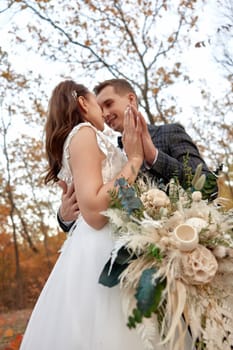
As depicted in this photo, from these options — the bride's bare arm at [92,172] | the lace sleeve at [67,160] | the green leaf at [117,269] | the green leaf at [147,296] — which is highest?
the lace sleeve at [67,160]

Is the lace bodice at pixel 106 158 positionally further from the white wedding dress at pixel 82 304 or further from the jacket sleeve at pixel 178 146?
the jacket sleeve at pixel 178 146

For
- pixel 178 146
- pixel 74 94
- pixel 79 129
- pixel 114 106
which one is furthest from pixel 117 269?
pixel 114 106

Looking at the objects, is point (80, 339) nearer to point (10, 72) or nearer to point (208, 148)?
point (10, 72)

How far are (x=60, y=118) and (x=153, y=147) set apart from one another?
549mm

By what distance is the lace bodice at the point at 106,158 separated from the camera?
6.67 feet

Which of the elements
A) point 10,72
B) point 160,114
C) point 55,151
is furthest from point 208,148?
point 55,151

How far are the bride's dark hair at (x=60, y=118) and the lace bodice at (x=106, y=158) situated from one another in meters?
0.08

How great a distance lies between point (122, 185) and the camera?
167cm

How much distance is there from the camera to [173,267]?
1507 millimetres

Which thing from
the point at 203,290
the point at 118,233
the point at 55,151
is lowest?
the point at 203,290

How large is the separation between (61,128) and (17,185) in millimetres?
15271

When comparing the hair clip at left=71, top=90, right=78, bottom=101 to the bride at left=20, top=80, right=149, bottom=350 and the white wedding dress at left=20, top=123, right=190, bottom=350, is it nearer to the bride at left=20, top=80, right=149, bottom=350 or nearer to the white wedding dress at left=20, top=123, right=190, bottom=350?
the bride at left=20, top=80, right=149, bottom=350

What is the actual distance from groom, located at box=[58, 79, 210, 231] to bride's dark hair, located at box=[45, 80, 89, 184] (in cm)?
19

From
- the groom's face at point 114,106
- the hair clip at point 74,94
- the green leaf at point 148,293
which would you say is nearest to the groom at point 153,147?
the groom's face at point 114,106
